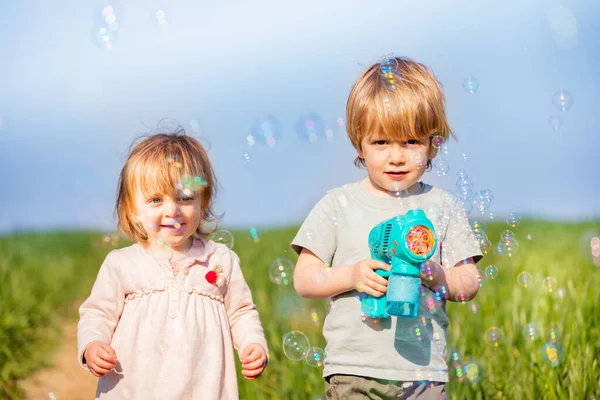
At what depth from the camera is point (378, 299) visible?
2.76m

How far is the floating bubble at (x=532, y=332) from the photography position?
161 inches

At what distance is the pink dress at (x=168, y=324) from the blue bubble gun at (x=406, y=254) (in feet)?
2.11

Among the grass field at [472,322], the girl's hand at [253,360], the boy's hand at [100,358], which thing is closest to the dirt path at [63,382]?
the grass field at [472,322]

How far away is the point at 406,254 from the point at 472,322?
2559mm

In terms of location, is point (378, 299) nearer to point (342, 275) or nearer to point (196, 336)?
point (342, 275)

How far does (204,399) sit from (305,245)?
0.66 m

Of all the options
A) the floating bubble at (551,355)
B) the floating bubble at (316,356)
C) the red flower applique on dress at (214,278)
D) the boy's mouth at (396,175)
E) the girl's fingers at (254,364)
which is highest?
the boy's mouth at (396,175)

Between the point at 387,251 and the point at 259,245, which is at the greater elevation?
the point at 387,251

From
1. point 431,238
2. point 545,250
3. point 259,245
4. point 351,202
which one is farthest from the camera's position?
point 259,245

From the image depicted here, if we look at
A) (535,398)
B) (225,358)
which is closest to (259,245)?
(535,398)

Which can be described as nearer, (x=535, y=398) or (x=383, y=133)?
(x=383, y=133)

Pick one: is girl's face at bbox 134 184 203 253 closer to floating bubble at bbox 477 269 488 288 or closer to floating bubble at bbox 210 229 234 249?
floating bubble at bbox 210 229 234 249

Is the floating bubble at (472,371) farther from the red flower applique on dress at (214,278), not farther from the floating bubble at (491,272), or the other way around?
the red flower applique on dress at (214,278)

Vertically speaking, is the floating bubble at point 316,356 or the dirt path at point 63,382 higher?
the floating bubble at point 316,356
